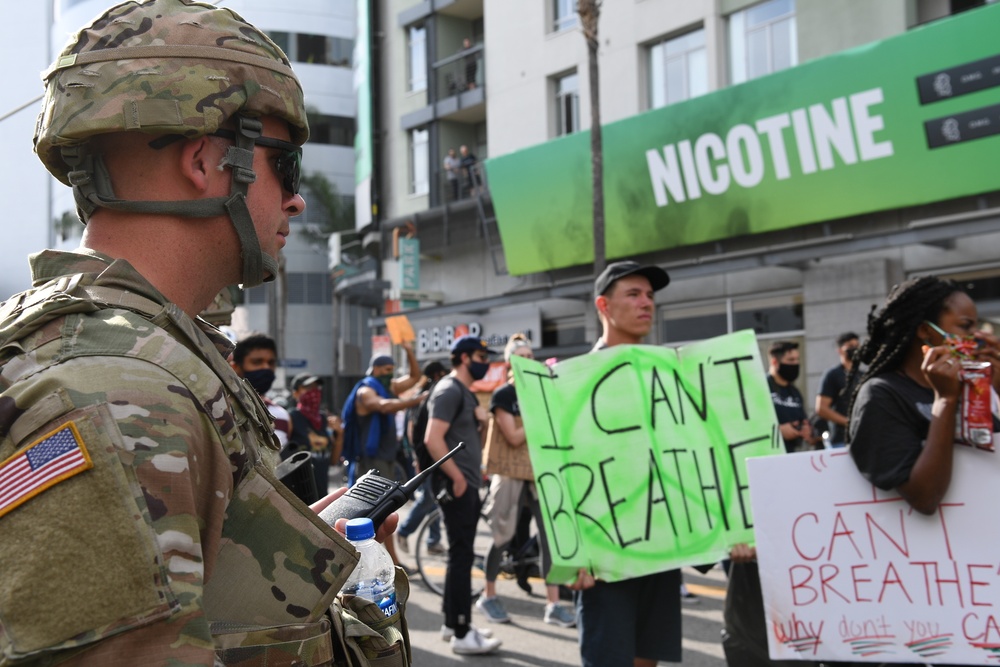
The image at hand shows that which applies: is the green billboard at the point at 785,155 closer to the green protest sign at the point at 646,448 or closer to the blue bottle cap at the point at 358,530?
the green protest sign at the point at 646,448

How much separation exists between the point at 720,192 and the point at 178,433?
53.5 ft

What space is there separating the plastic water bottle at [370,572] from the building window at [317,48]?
40.0m

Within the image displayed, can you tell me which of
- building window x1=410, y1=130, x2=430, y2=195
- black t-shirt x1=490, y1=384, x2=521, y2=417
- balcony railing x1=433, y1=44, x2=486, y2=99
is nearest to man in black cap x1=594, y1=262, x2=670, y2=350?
black t-shirt x1=490, y1=384, x2=521, y2=417

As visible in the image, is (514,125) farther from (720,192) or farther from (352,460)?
(352,460)

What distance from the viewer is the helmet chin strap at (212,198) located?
1.40 meters

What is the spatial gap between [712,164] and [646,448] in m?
13.7

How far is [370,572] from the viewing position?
1.68m

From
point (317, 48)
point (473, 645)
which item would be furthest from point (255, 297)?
point (473, 645)

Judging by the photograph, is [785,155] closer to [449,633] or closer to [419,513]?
[419,513]

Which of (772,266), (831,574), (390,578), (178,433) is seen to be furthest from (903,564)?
(772,266)

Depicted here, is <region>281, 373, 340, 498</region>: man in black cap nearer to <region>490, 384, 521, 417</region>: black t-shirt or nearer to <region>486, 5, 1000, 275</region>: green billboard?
<region>490, 384, 521, 417</region>: black t-shirt

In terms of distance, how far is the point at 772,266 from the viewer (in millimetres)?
16141

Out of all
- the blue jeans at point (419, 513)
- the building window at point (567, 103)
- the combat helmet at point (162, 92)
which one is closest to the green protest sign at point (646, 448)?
the combat helmet at point (162, 92)

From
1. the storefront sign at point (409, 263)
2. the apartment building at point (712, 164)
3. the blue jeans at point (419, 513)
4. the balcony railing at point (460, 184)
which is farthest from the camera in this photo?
the storefront sign at point (409, 263)
